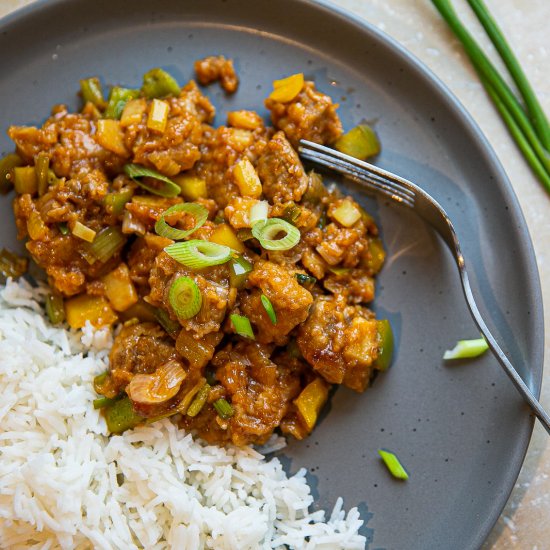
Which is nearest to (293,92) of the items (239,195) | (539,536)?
(239,195)

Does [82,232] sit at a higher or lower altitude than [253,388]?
higher

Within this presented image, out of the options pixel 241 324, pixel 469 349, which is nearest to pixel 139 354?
pixel 241 324

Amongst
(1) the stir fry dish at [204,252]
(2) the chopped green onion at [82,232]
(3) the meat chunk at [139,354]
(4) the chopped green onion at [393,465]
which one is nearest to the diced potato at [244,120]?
(1) the stir fry dish at [204,252]

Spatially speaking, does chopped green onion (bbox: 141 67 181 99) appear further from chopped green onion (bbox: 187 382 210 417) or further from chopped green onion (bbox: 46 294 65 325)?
chopped green onion (bbox: 187 382 210 417)

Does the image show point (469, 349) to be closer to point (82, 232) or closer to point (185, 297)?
point (185, 297)

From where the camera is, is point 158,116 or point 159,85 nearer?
point 158,116

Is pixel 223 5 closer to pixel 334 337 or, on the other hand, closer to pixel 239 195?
pixel 239 195

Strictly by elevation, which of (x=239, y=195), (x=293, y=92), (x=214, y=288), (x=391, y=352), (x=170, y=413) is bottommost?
(x=170, y=413)
